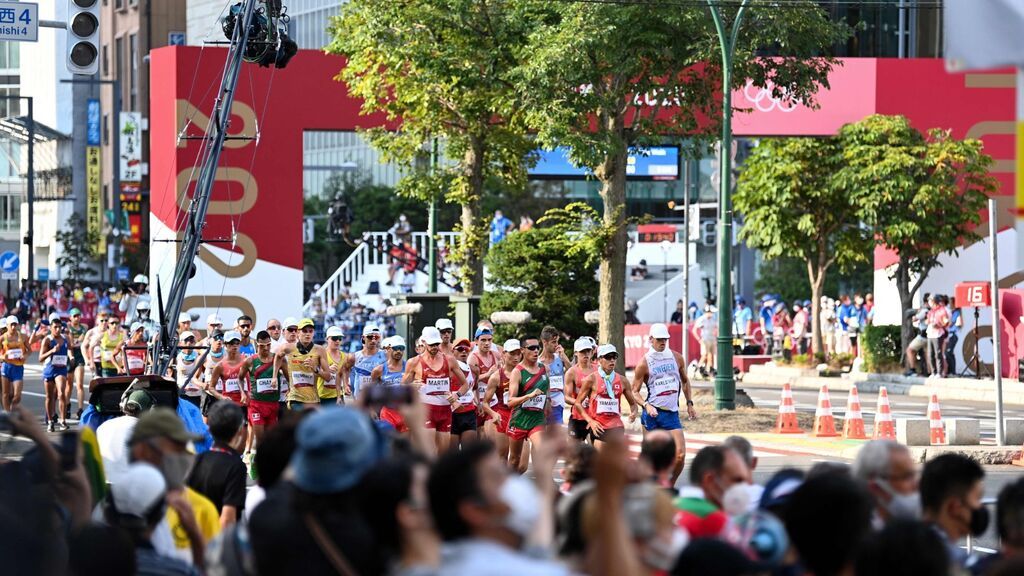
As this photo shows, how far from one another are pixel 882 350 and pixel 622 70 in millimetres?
12995

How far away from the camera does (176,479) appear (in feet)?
23.3

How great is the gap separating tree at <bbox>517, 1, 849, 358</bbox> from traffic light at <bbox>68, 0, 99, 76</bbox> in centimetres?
888

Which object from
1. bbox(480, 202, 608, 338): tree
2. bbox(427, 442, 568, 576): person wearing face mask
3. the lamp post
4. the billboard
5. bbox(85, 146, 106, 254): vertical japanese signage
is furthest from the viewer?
bbox(85, 146, 106, 254): vertical japanese signage

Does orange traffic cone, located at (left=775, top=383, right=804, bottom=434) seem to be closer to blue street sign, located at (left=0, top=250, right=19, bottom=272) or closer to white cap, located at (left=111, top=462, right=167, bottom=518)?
white cap, located at (left=111, top=462, right=167, bottom=518)

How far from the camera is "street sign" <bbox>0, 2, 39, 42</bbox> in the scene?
60.8ft

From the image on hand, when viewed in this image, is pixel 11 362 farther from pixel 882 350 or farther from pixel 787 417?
pixel 882 350

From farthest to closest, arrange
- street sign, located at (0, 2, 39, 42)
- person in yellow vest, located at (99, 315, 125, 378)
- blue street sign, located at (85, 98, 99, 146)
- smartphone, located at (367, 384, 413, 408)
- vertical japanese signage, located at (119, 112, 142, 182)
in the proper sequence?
1. blue street sign, located at (85, 98, 99, 146)
2. vertical japanese signage, located at (119, 112, 142, 182)
3. person in yellow vest, located at (99, 315, 125, 378)
4. street sign, located at (0, 2, 39, 42)
5. smartphone, located at (367, 384, 413, 408)

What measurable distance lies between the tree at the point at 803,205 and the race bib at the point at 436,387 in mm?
20155

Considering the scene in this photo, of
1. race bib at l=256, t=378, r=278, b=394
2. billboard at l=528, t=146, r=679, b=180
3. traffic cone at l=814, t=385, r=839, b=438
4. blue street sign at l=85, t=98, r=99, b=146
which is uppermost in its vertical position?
blue street sign at l=85, t=98, r=99, b=146

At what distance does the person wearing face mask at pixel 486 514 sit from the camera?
14.8ft

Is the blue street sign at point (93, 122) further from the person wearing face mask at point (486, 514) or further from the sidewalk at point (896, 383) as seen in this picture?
the person wearing face mask at point (486, 514)

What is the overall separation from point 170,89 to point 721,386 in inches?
513

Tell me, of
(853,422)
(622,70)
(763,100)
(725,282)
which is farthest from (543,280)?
(853,422)

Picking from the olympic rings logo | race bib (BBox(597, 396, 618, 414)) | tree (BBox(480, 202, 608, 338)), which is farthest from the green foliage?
race bib (BBox(597, 396, 618, 414))
